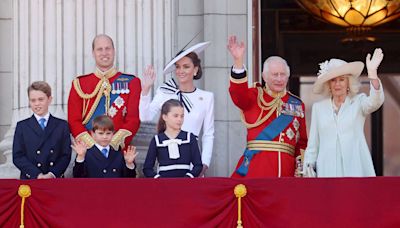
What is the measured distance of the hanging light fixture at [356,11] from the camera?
1531cm

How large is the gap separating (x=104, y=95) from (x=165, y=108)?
0.84m

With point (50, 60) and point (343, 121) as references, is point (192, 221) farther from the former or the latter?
point (50, 60)

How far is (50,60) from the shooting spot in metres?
12.9

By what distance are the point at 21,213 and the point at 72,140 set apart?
1461 mm

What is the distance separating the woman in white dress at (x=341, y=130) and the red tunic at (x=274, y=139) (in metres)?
0.29

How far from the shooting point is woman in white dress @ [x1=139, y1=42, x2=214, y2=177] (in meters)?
11.8

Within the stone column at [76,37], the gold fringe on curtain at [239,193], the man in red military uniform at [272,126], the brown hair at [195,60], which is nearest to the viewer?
the gold fringe on curtain at [239,193]

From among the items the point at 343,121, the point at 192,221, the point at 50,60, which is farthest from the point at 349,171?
the point at 50,60

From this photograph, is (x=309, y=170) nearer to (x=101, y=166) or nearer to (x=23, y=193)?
(x=101, y=166)

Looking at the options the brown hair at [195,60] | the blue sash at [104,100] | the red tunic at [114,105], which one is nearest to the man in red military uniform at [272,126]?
the brown hair at [195,60]

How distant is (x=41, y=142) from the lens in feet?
37.5

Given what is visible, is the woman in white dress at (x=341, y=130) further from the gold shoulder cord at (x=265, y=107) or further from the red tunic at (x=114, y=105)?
the red tunic at (x=114, y=105)

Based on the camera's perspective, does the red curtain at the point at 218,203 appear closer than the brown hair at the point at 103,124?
Yes

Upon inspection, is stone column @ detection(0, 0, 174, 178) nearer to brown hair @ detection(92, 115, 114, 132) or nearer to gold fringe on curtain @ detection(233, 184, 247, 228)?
brown hair @ detection(92, 115, 114, 132)
